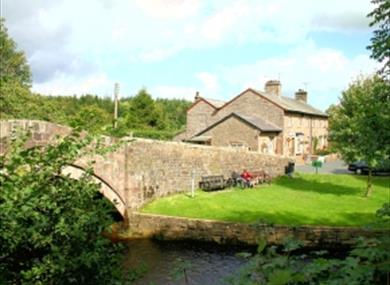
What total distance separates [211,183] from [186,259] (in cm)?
1063

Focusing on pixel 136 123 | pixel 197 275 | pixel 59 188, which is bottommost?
pixel 197 275

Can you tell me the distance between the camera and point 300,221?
2081 cm

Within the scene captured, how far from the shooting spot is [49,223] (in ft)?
14.8

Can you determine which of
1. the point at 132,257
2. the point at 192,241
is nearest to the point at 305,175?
the point at 192,241

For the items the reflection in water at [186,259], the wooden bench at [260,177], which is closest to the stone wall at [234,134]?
the wooden bench at [260,177]

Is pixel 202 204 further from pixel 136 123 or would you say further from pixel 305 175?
pixel 136 123

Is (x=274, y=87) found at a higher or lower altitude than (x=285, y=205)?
higher

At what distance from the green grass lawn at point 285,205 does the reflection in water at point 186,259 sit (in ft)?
6.04

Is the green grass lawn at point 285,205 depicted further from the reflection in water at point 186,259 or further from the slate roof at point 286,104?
the slate roof at point 286,104

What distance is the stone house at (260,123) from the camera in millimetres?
43281

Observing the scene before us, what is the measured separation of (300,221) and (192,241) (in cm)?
439

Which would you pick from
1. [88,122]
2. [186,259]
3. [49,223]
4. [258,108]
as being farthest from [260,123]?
[49,223]

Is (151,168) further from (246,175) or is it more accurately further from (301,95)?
(301,95)

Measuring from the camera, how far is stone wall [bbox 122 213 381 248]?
63.7 feet
